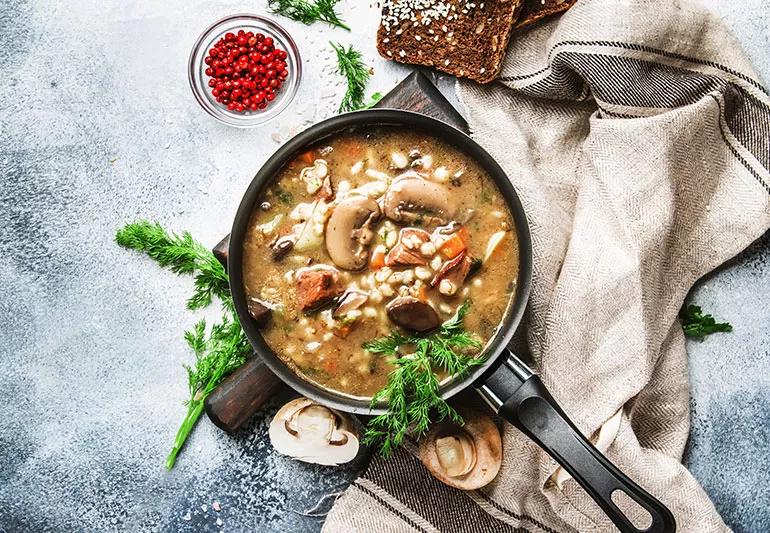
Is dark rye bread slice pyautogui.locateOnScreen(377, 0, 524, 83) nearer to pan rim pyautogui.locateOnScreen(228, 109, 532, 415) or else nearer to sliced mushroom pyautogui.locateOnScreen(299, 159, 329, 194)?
pan rim pyautogui.locateOnScreen(228, 109, 532, 415)

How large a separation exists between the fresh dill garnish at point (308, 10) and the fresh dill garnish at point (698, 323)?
1.91m

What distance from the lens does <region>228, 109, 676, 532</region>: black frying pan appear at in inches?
101

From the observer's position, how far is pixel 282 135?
3.39m

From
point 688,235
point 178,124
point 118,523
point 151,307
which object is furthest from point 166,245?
point 688,235

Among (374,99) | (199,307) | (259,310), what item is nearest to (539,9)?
(374,99)

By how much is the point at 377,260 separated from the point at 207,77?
1219mm

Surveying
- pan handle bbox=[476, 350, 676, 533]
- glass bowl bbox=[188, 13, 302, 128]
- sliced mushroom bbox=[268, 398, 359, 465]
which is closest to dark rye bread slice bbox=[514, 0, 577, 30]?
glass bowl bbox=[188, 13, 302, 128]

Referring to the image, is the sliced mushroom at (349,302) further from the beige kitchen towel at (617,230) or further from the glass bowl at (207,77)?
the glass bowl at (207,77)

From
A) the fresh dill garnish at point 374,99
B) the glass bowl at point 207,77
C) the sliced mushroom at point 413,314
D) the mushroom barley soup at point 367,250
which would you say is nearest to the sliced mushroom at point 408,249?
the mushroom barley soup at point 367,250

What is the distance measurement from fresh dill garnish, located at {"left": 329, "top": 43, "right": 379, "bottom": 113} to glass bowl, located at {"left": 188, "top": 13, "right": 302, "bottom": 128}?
20 centimetres

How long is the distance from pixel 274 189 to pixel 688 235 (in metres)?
1.71

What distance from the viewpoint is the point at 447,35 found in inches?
131

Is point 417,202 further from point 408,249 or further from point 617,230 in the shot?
point 617,230

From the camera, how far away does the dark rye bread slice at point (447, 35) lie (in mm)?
3236
